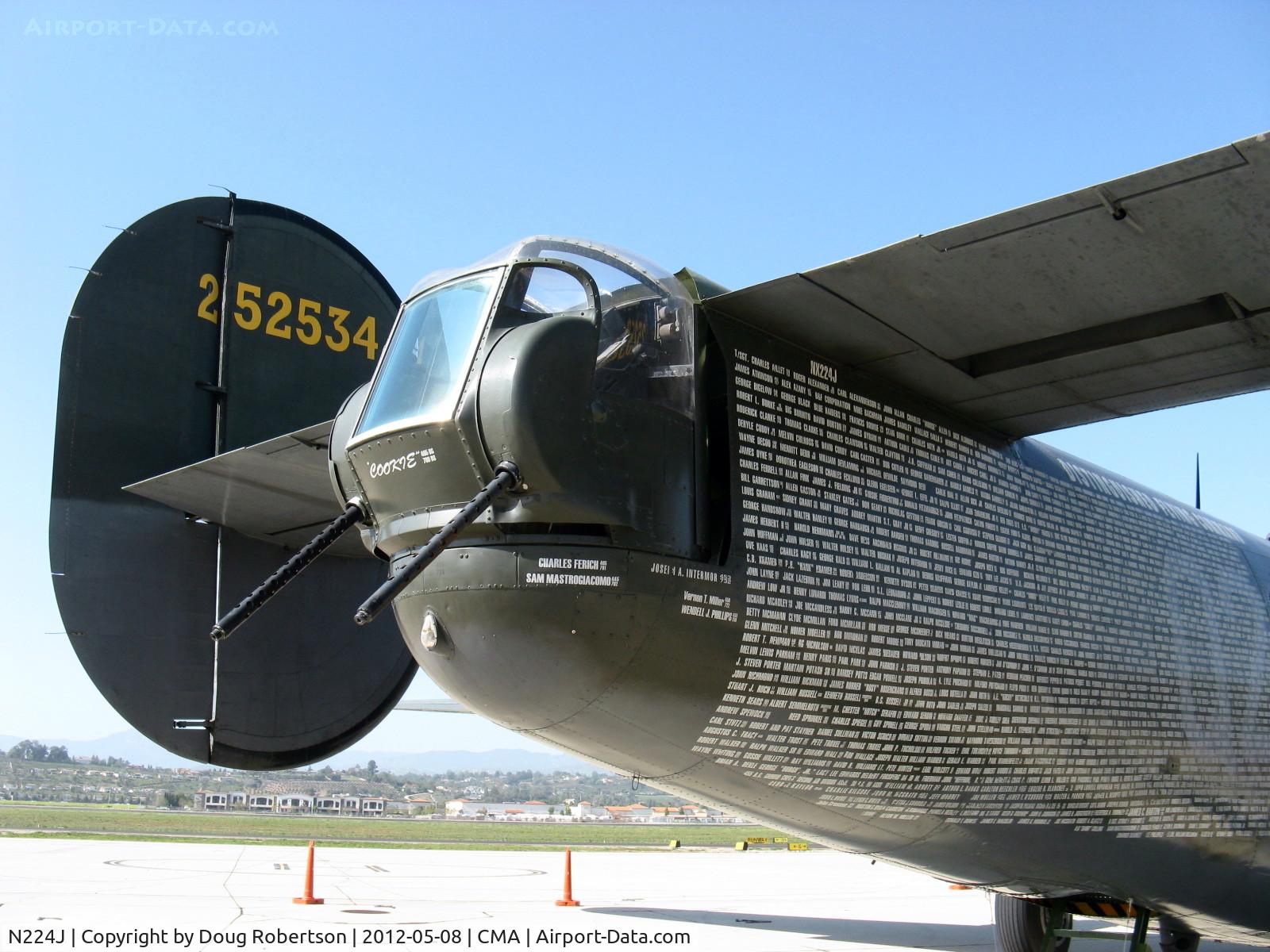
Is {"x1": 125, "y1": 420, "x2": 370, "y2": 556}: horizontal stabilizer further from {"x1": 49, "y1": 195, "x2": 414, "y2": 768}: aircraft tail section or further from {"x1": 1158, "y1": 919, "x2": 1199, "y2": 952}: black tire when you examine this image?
{"x1": 1158, "y1": 919, "x2": 1199, "y2": 952}: black tire

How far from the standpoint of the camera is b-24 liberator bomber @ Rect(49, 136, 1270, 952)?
4.66m

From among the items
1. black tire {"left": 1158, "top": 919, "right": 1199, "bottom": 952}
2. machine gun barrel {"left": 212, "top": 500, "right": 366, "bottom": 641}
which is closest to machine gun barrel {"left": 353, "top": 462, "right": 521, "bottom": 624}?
machine gun barrel {"left": 212, "top": 500, "right": 366, "bottom": 641}

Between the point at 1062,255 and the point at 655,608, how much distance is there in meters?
2.55

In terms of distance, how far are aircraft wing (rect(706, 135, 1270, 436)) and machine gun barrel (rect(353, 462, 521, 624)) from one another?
166 centimetres

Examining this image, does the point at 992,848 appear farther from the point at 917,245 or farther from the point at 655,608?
the point at 917,245

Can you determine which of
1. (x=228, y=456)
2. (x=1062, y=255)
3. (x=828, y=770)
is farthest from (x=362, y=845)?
(x=1062, y=255)

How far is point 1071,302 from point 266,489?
5.65 meters

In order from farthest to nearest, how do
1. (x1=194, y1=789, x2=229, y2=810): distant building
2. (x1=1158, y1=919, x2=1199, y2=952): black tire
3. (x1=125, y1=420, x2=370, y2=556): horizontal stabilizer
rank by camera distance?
(x1=194, y1=789, x2=229, y2=810): distant building, (x1=1158, y1=919, x2=1199, y2=952): black tire, (x1=125, y1=420, x2=370, y2=556): horizontal stabilizer

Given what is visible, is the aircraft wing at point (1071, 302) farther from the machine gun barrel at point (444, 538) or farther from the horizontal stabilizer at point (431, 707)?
the horizontal stabilizer at point (431, 707)

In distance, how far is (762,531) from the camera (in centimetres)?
513

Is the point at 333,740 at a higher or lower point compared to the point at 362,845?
higher

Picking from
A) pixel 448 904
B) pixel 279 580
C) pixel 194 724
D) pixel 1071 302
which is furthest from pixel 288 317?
pixel 448 904

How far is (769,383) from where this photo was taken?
5.47 m

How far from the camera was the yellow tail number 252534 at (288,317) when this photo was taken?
9.03m
